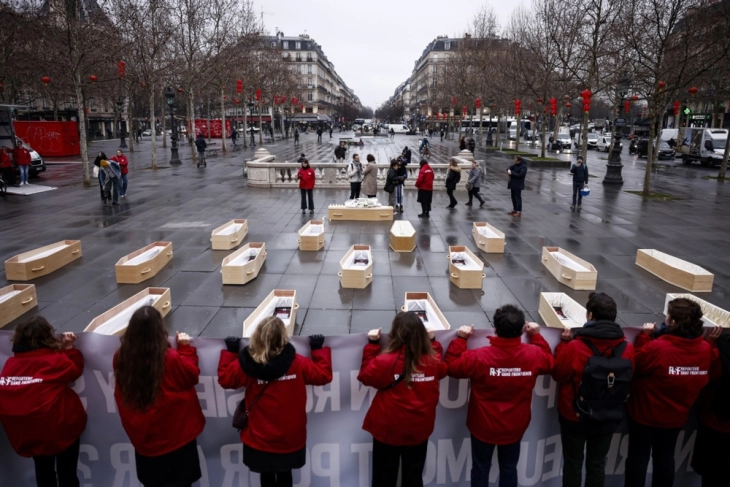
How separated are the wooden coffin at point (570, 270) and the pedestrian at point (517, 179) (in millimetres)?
5092

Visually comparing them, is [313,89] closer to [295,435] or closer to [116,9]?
[116,9]

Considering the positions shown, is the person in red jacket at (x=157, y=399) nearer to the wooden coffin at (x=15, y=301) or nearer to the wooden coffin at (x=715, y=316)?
the wooden coffin at (x=15, y=301)

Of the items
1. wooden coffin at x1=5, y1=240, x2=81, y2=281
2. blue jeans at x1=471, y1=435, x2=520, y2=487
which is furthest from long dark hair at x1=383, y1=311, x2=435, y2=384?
wooden coffin at x1=5, y1=240, x2=81, y2=281

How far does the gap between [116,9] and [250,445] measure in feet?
94.7


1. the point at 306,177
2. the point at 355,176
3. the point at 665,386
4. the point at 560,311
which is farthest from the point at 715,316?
the point at 355,176

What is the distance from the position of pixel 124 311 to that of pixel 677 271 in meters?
9.13

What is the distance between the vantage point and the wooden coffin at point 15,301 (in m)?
6.99

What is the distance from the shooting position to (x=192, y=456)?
3600 millimetres

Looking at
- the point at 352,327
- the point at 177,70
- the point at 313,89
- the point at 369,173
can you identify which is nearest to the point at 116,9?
the point at 177,70

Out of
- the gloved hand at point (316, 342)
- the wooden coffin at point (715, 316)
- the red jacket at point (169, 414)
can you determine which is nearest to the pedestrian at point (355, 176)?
the wooden coffin at point (715, 316)

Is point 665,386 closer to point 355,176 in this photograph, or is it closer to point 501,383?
point 501,383

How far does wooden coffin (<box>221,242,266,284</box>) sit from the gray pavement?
18 centimetres

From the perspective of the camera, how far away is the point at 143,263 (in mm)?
8930

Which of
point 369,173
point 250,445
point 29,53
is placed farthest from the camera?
point 29,53
